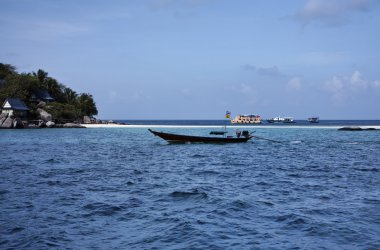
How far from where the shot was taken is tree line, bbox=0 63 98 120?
4001 inches

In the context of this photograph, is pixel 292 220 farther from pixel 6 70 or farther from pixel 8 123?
pixel 6 70

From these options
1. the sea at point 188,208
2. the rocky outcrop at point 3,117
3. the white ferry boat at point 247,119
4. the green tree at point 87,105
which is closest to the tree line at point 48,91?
the green tree at point 87,105

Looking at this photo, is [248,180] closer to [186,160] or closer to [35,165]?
[186,160]

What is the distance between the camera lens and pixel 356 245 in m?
10.9

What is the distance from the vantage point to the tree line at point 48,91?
102 meters

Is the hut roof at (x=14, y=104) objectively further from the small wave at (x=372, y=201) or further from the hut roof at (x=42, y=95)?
the small wave at (x=372, y=201)

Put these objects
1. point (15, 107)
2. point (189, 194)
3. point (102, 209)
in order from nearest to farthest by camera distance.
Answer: point (102, 209)
point (189, 194)
point (15, 107)

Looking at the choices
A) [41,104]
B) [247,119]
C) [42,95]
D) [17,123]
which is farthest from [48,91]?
[247,119]

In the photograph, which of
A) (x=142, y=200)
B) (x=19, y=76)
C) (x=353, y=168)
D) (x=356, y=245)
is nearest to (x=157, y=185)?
(x=142, y=200)

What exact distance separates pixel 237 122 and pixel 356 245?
15458 cm

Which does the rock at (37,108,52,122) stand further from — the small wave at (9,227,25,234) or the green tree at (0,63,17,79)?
the small wave at (9,227,25,234)

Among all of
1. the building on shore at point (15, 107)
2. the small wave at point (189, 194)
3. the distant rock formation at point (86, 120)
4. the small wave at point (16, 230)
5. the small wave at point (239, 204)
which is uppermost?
the building on shore at point (15, 107)

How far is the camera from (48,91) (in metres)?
118

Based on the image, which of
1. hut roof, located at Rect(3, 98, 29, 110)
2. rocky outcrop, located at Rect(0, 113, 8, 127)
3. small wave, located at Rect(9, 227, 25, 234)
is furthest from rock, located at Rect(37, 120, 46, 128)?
small wave, located at Rect(9, 227, 25, 234)
